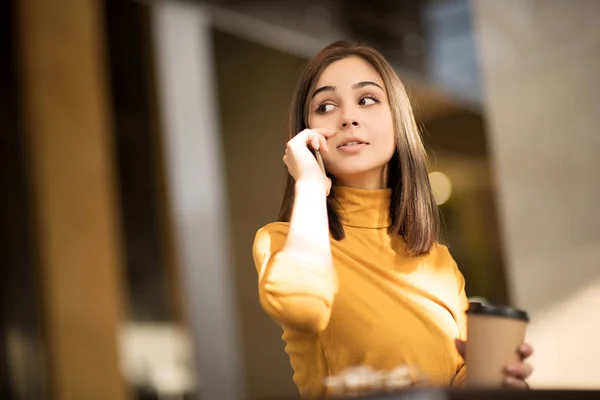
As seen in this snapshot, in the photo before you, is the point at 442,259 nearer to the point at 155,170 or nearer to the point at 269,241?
the point at 269,241

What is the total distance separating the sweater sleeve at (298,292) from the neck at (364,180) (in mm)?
250

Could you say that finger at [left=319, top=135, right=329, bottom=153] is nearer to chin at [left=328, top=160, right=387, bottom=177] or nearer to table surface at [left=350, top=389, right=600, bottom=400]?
chin at [left=328, top=160, right=387, bottom=177]

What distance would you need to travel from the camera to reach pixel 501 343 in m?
1.34

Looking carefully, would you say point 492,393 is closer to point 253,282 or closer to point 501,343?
point 501,343

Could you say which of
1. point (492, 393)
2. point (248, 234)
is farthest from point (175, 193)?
point (492, 393)

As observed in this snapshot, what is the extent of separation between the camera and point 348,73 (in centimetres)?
154

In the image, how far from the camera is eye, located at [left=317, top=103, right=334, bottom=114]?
5.07ft

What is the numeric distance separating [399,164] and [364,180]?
8 centimetres

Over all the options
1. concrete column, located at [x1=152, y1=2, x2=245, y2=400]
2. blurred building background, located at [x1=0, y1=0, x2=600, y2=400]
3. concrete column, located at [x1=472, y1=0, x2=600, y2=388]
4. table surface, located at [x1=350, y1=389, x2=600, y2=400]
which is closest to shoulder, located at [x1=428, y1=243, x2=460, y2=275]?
table surface, located at [x1=350, y1=389, x2=600, y2=400]

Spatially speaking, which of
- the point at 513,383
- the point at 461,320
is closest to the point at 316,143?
the point at 461,320

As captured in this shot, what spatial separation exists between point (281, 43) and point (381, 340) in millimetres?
5700

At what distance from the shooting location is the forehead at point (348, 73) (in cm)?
154

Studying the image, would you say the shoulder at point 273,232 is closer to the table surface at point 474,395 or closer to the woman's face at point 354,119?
the woman's face at point 354,119

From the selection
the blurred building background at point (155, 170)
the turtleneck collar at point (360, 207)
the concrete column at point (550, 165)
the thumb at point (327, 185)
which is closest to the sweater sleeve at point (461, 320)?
the turtleneck collar at point (360, 207)
